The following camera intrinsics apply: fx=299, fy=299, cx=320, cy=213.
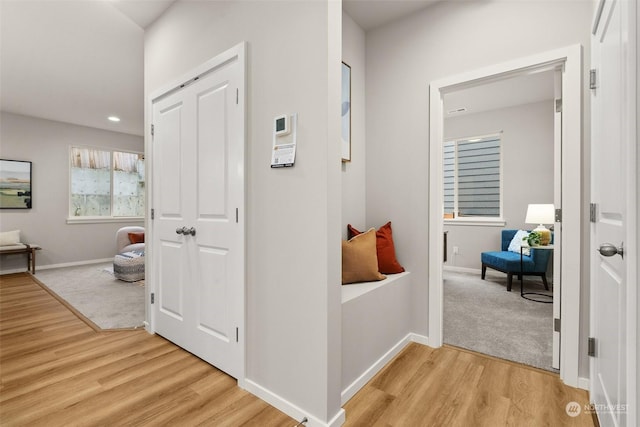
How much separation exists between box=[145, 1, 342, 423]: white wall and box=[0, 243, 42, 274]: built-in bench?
526cm

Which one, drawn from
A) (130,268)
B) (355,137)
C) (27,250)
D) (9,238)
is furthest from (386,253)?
(9,238)

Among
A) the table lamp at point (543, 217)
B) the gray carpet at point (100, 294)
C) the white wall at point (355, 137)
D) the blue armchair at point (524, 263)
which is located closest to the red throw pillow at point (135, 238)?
the gray carpet at point (100, 294)

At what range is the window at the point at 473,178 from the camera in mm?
5129

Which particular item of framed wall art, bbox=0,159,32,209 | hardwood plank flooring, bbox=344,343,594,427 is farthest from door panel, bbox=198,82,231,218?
framed wall art, bbox=0,159,32,209

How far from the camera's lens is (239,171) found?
6.01ft

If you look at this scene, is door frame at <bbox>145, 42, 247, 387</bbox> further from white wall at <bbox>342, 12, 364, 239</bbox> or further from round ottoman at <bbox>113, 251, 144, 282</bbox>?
round ottoman at <bbox>113, 251, 144, 282</bbox>

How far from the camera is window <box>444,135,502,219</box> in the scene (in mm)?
5129

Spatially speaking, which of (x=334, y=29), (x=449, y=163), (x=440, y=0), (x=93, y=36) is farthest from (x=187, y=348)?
(x=449, y=163)

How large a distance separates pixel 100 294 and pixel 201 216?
2.76m

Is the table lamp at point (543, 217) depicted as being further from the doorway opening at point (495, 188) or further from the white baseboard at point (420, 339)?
the white baseboard at point (420, 339)

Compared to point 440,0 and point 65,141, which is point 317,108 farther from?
point 65,141

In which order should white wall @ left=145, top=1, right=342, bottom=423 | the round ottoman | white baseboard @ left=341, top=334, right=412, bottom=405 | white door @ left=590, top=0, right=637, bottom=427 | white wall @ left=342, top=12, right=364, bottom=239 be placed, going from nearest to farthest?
white door @ left=590, top=0, right=637, bottom=427
white wall @ left=145, top=1, right=342, bottom=423
white baseboard @ left=341, top=334, right=412, bottom=405
white wall @ left=342, top=12, right=364, bottom=239
the round ottoman

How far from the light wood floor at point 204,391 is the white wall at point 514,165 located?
3332mm

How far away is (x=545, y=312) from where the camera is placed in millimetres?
3129
